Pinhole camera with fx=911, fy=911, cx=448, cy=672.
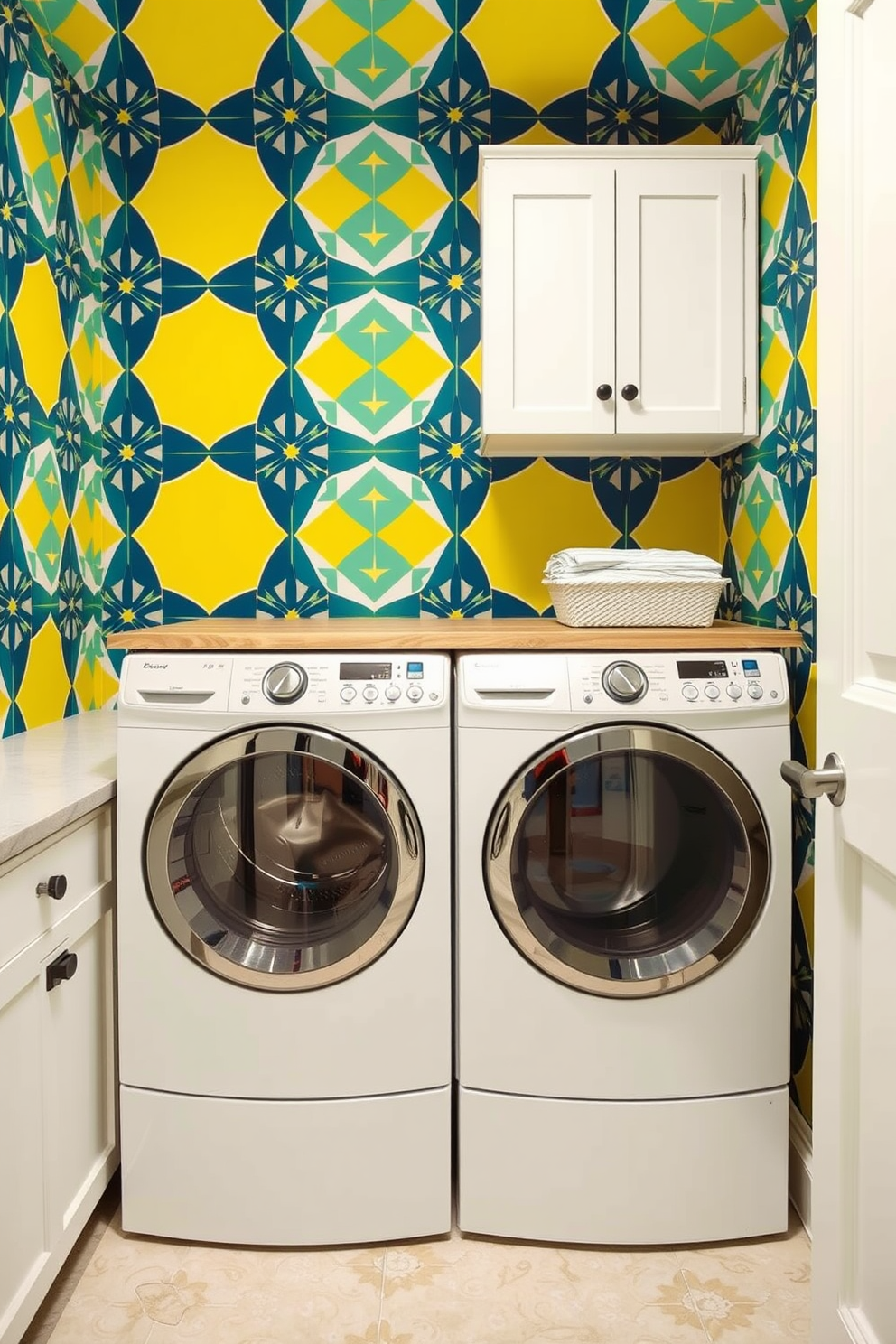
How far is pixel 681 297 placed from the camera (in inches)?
80.7

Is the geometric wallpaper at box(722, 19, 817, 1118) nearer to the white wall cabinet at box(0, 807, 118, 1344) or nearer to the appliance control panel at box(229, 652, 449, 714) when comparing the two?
the appliance control panel at box(229, 652, 449, 714)

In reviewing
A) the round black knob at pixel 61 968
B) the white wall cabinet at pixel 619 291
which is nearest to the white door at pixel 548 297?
the white wall cabinet at pixel 619 291

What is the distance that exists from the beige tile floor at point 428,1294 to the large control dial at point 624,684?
1053 millimetres

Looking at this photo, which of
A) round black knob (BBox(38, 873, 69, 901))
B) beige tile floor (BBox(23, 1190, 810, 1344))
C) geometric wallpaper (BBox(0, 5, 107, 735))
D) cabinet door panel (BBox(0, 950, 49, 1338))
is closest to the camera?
cabinet door panel (BBox(0, 950, 49, 1338))

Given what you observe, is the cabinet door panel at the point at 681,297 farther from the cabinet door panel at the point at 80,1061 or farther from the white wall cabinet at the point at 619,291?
the cabinet door panel at the point at 80,1061

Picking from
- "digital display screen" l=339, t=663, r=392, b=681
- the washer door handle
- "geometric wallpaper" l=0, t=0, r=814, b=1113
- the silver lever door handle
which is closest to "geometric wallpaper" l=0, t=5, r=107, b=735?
"geometric wallpaper" l=0, t=0, r=814, b=1113

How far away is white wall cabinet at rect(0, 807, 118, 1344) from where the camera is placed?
1.33 m

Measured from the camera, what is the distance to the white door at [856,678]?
96cm

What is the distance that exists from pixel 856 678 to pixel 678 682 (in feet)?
2.13

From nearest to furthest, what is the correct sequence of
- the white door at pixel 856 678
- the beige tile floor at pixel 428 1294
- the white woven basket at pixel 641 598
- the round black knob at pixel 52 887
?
the white door at pixel 856 678, the round black knob at pixel 52 887, the beige tile floor at pixel 428 1294, the white woven basket at pixel 641 598

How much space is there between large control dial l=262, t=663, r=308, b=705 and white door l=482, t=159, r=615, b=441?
2.58 ft

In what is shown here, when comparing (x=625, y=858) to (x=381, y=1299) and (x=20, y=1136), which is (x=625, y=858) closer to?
(x=381, y=1299)

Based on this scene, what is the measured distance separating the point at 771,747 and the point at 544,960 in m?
0.58

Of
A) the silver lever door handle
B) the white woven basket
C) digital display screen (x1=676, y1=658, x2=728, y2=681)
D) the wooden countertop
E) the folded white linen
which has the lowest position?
the silver lever door handle
